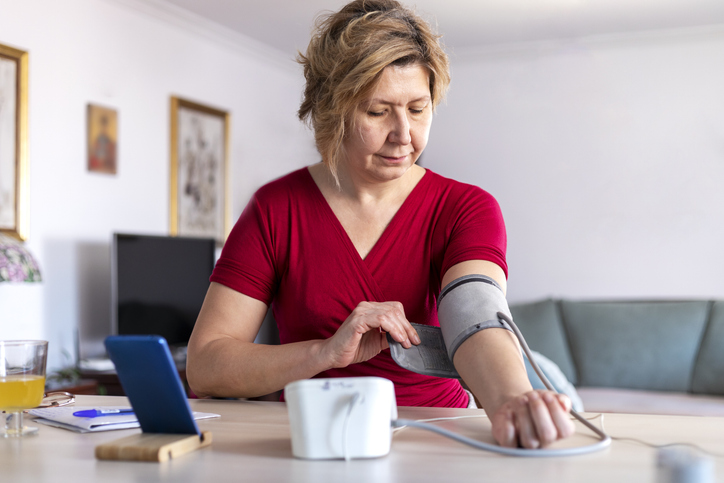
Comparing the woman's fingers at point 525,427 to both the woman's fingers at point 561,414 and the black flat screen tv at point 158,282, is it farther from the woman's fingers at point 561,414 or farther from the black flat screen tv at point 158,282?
the black flat screen tv at point 158,282

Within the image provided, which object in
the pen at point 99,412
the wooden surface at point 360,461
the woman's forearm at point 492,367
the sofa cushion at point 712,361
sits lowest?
the sofa cushion at point 712,361

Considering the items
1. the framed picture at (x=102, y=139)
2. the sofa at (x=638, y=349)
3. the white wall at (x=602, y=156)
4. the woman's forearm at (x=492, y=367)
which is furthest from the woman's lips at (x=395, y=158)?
the white wall at (x=602, y=156)

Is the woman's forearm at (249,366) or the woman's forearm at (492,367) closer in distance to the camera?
the woman's forearm at (492,367)

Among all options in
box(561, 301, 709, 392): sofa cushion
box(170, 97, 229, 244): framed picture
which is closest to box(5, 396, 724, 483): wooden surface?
box(170, 97, 229, 244): framed picture

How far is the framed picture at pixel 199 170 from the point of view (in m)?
3.72

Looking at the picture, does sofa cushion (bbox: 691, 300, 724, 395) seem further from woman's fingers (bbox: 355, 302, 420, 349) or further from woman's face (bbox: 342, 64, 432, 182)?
woman's fingers (bbox: 355, 302, 420, 349)

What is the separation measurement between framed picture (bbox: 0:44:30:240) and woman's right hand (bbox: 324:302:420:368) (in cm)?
226

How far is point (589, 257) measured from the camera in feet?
14.4

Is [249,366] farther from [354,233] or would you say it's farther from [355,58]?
[355,58]

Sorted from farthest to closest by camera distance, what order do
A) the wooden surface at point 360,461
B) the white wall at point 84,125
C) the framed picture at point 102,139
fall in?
the framed picture at point 102,139, the white wall at point 84,125, the wooden surface at point 360,461

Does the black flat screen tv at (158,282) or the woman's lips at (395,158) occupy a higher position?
the woman's lips at (395,158)

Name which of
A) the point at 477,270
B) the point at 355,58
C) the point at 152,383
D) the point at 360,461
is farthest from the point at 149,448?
the point at 355,58

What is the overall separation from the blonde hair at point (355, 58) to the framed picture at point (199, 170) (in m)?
2.62

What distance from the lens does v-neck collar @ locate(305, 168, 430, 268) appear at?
4.01ft
